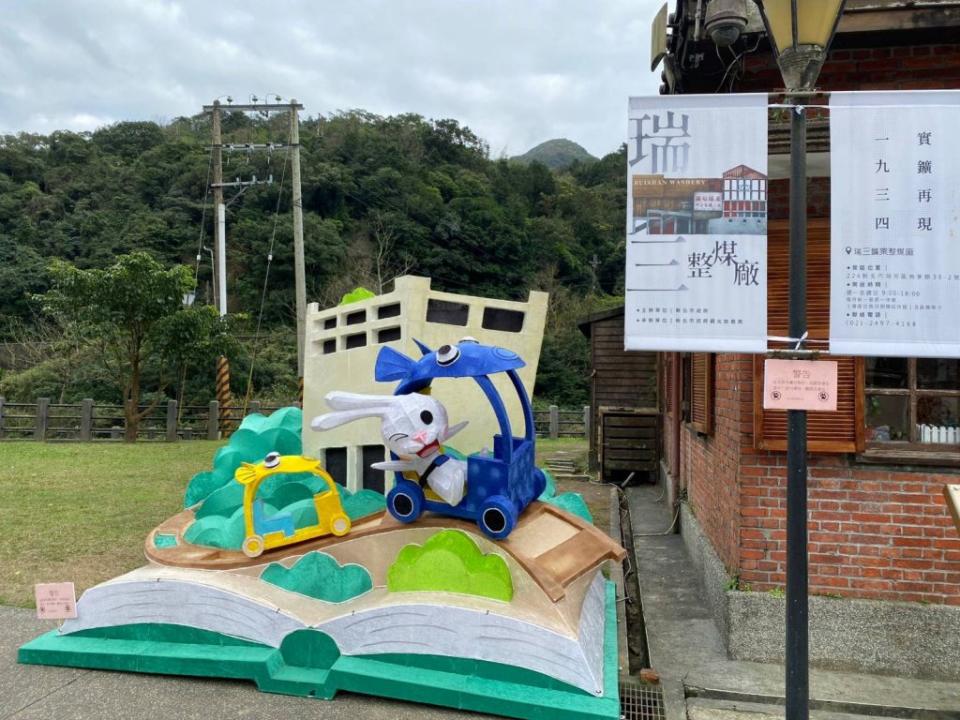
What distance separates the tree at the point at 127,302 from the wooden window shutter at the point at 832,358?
16.6m

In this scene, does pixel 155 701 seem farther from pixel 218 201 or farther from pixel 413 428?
pixel 218 201

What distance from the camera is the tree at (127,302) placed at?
17250mm

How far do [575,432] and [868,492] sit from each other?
1768 cm

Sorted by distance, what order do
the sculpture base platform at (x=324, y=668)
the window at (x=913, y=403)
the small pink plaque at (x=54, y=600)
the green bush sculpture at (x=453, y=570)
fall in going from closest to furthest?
the sculpture base platform at (x=324, y=668) < the green bush sculpture at (x=453, y=570) < the window at (x=913, y=403) < the small pink plaque at (x=54, y=600)

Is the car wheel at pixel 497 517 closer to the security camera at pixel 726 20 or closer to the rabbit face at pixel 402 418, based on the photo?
the rabbit face at pixel 402 418

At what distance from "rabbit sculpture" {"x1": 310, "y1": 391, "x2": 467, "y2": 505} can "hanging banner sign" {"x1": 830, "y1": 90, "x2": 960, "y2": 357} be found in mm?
2411

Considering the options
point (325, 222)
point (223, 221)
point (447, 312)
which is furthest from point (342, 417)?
point (325, 222)

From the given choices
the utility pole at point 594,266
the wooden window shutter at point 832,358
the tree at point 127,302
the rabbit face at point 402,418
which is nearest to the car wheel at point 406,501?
the rabbit face at point 402,418

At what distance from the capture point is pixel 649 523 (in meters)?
8.69

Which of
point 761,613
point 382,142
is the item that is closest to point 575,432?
point 761,613

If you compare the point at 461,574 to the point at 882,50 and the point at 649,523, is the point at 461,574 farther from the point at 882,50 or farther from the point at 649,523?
the point at 649,523

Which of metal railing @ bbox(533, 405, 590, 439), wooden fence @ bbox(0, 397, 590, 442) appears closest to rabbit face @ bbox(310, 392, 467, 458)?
wooden fence @ bbox(0, 397, 590, 442)

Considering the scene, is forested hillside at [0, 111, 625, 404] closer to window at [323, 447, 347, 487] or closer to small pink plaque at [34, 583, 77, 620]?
window at [323, 447, 347, 487]

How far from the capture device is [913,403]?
14.6 ft
